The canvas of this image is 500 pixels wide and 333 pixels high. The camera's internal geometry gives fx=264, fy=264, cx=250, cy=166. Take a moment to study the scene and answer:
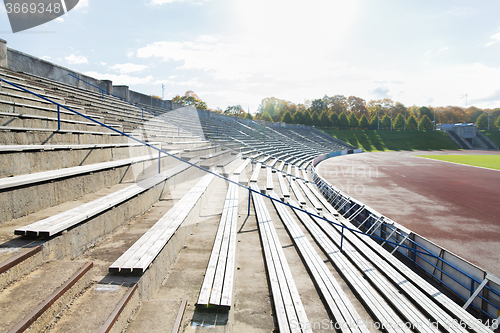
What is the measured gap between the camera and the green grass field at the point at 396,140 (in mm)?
57031

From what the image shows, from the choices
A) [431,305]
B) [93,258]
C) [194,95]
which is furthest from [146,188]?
[194,95]

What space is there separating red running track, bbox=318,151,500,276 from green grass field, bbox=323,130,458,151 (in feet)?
129

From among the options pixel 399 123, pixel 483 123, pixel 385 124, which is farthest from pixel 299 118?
pixel 483 123

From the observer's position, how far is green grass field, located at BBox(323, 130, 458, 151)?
2245 inches

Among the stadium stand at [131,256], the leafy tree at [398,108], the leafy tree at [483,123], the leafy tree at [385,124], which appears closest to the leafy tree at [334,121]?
the leafy tree at [385,124]

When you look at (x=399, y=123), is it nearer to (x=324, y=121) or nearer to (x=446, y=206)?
(x=324, y=121)

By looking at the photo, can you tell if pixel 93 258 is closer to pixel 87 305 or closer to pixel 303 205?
pixel 87 305

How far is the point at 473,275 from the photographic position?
475cm

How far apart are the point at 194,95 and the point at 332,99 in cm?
Answer: 5732

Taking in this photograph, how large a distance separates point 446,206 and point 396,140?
5685 cm

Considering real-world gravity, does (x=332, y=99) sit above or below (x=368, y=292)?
above

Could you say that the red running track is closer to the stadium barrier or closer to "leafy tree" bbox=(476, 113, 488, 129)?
the stadium barrier

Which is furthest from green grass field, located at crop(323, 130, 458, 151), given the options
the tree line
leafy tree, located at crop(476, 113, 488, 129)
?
leafy tree, located at crop(476, 113, 488, 129)

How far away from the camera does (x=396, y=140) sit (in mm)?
61688
